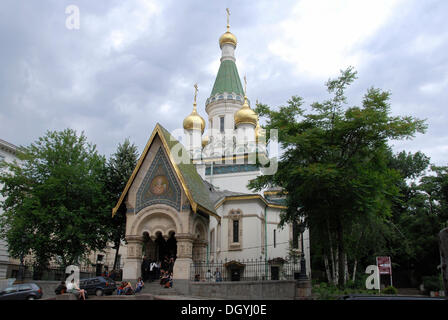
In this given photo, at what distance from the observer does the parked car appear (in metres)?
16.7

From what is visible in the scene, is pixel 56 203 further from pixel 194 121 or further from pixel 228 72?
pixel 228 72

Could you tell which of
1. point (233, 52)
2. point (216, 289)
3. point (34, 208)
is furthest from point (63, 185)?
point (233, 52)

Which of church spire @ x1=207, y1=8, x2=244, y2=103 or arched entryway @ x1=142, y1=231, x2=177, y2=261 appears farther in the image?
church spire @ x1=207, y1=8, x2=244, y2=103

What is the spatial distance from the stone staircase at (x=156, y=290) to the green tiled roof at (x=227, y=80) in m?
24.7

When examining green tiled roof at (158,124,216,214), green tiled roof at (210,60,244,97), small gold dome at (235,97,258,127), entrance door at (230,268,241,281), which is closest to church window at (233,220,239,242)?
entrance door at (230,268,241,281)

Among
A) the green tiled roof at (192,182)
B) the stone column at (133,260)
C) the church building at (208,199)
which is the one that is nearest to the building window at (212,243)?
the church building at (208,199)

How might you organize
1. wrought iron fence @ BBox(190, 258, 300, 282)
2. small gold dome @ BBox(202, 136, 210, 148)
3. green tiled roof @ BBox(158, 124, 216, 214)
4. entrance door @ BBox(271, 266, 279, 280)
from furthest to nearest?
1. small gold dome @ BBox(202, 136, 210, 148)
2. entrance door @ BBox(271, 266, 279, 280)
3. wrought iron fence @ BBox(190, 258, 300, 282)
4. green tiled roof @ BBox(158, 124, 216, 214)

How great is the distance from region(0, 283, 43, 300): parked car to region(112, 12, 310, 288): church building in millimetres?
4406

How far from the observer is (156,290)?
18984 millimetres

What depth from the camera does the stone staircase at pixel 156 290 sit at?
1836 cm

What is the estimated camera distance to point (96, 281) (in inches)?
735

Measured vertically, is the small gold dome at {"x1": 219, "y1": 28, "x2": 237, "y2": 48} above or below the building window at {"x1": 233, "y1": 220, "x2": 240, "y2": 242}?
above

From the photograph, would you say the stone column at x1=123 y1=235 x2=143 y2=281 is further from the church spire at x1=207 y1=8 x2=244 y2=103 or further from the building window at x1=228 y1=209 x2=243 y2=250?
the church spire at x1=207 y1=8 x2=244 y2=103

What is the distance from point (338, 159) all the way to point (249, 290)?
6906 mm
